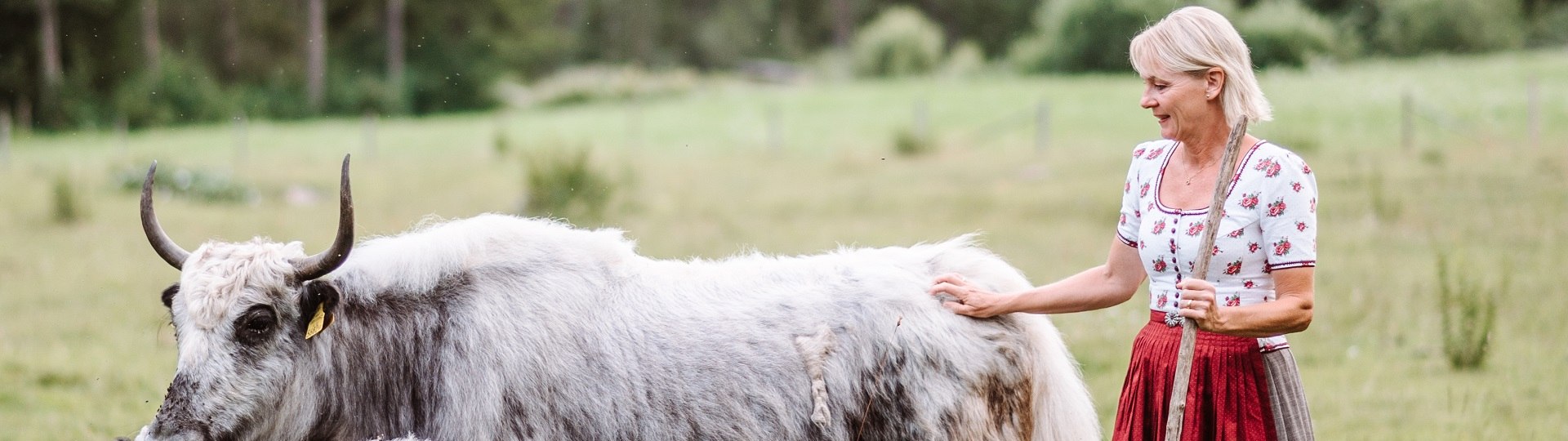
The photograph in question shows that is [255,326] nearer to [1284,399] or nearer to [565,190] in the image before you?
[1284,399]

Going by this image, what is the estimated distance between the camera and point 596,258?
512 centimetres

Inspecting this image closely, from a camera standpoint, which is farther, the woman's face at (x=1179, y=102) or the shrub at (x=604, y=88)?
→ the shrub at (x=604, y=88)

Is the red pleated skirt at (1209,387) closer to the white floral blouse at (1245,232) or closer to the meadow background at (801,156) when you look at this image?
the white floral blouse at (1245,232)

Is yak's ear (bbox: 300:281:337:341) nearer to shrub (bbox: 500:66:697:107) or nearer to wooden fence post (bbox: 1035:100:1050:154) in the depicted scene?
wooden fence post (bbox: 1035:100:1050:154)

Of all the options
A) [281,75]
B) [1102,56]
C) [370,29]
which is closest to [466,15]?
[370,29]

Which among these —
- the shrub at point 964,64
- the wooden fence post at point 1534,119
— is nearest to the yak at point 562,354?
the wooden fence post at point 1534,119

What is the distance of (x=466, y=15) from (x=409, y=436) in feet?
181

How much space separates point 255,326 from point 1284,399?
350 centimetres

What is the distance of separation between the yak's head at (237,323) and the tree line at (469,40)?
69.2 feet

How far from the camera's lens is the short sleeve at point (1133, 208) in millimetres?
4102

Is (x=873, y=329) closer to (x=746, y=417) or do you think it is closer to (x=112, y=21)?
(x=746, y=417)

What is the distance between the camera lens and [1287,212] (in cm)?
362

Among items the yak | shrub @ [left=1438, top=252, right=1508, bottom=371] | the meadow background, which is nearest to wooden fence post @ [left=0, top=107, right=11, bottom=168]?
the meadow background

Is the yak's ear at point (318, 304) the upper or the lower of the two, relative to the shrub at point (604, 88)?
lower
